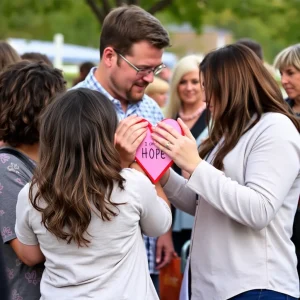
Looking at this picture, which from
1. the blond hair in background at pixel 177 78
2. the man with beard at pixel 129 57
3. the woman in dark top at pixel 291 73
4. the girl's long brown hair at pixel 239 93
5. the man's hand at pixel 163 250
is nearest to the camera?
the girl's long brown hair at pixel 239 93

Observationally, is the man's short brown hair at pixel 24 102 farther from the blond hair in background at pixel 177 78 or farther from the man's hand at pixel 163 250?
the blond hair in background at pixel 177 78

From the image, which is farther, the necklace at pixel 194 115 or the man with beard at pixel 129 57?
the necklace at pixel 194 115

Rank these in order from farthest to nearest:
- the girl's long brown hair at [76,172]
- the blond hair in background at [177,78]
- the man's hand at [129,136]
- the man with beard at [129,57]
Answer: the blond hair in background at [177,78]
the man with beard at [129,57]
the man's hand at [129,136]
the girl's long brown hair at [76,172]

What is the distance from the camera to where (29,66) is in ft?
10.6

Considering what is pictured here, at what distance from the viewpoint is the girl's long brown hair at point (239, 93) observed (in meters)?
3.05

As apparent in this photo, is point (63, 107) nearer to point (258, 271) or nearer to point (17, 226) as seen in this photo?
point (17, 226)

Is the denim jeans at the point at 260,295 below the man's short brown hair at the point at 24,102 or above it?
below

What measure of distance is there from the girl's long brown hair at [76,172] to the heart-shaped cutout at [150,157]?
287mm

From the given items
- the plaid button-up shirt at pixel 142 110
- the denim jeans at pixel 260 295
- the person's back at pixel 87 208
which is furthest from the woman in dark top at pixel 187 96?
the person's back at pixel 87 208

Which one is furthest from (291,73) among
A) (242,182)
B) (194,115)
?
(242,182)

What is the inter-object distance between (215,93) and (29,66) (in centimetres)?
90

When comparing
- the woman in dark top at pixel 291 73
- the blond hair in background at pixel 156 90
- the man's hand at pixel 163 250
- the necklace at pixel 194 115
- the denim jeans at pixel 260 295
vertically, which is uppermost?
the denim jeans at pixel 260 295

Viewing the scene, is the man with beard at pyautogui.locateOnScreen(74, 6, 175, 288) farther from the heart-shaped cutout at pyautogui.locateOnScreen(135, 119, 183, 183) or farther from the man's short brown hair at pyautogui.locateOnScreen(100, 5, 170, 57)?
the heart-shaped cutout at pyautogui.locateOnScreen(135, 119, 183, 183)

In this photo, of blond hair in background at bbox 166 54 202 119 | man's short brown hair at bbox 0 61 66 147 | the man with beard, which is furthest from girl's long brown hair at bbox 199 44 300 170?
blond hair in background at bbox 166 54 202 119
